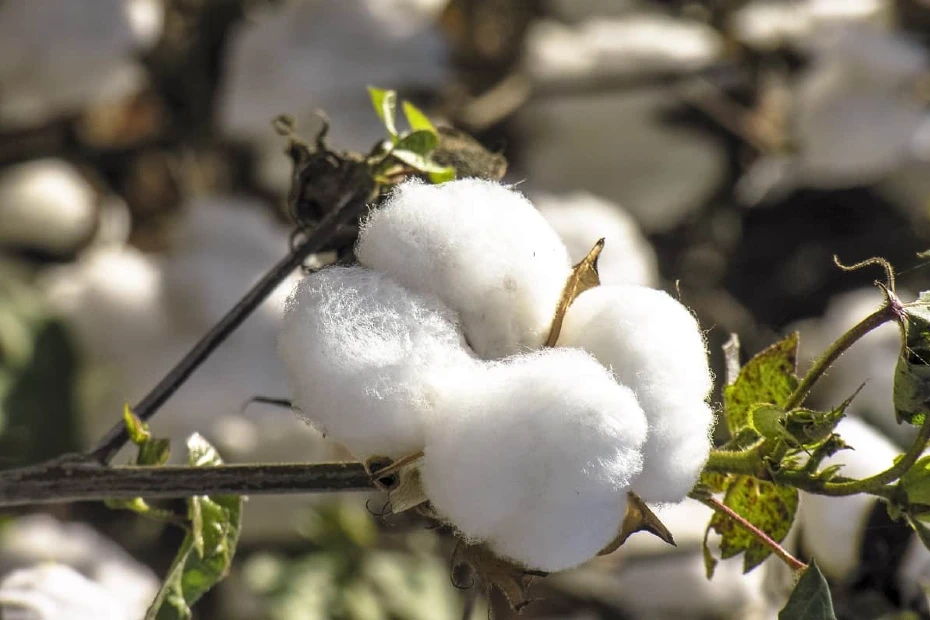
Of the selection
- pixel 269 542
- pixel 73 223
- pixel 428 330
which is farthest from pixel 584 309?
pixel 73 223

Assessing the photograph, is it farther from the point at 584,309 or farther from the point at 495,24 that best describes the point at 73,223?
the point at 584,309

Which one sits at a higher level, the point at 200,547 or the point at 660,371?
the point at 660,371

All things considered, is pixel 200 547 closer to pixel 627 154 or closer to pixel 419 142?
pixel 419 142

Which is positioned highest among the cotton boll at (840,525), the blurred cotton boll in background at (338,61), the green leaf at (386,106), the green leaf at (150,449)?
the green leaf at (386,106)

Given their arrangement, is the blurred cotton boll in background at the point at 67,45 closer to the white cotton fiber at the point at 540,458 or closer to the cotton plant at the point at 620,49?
the cotton plant at the point at 620,49

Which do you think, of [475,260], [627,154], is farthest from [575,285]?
[627,154]

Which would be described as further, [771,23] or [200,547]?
[771,23]

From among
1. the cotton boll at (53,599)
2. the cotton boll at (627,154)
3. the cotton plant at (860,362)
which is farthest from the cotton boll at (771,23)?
the cotton boll at (53,599)
